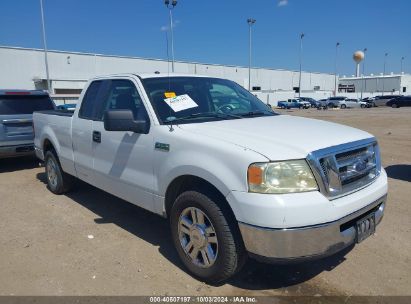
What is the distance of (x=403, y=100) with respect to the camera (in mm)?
47719

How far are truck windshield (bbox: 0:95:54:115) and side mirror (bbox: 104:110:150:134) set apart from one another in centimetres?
562

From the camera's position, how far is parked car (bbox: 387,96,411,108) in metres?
47.4

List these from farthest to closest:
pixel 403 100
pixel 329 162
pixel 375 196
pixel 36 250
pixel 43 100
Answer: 1. pixel 403 100
2. pixel 43 100
3. pixel 36 250
4. pixel 375 196
5. pixel 329 162

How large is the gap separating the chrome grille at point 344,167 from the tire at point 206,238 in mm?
795

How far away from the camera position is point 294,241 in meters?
2.75

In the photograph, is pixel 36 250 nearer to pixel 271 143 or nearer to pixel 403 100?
pixel 271 143

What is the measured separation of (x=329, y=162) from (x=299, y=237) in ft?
2.10

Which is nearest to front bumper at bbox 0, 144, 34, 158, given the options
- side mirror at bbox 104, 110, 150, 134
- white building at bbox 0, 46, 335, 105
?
side mirror at bbox 104, 110, 150, 134

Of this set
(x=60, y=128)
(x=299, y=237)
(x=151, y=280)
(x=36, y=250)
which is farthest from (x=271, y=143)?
(x=60, y=128)

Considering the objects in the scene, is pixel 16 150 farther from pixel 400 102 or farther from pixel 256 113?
pixel 400 102

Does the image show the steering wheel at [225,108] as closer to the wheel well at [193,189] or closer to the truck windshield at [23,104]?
the wheel well at [193,189]

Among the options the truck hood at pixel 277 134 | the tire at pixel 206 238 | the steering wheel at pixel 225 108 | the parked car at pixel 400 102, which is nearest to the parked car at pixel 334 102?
the parked car at pixel 400 102

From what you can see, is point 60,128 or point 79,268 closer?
point 79,268

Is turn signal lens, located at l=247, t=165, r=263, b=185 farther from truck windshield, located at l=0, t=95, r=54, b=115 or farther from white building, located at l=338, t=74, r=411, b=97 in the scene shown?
white building, located at l=338, t=74, r=411, b=97
